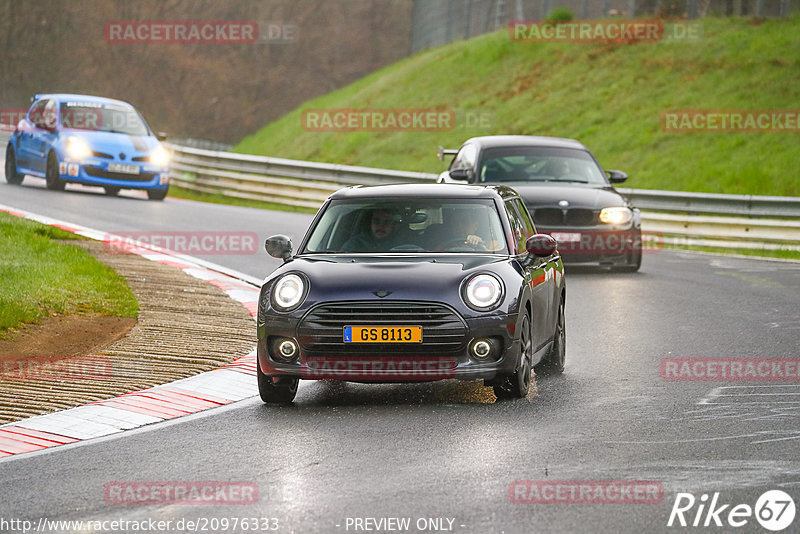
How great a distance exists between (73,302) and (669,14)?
29356 millimetres

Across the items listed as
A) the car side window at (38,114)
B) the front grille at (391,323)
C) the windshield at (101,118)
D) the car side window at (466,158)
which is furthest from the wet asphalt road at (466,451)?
the car side window at (38,114)

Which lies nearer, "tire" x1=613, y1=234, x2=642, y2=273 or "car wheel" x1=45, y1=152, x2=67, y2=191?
"tire" x1=613, y1=234, x2=642, y2=273

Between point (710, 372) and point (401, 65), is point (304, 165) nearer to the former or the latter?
point (710, 372)

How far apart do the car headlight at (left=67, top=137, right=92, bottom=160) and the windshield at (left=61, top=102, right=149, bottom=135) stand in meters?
0.83

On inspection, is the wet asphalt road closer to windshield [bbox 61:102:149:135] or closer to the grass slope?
the grass slope

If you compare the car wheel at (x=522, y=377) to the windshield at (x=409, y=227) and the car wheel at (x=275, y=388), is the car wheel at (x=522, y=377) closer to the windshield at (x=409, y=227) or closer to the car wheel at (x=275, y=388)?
the windshield at (x=409, y=227)

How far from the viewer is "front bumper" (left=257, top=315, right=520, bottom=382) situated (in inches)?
330

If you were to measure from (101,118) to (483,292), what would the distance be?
18.3 m

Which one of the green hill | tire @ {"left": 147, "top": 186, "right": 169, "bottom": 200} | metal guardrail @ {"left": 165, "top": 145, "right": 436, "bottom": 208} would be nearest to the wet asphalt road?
tire @ {"left": 147, "top": 186, "right": 169, "bottom": 200}

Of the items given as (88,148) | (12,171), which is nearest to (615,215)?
(88,148)

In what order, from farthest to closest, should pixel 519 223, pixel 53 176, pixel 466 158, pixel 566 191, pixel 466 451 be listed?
pixel 53 176
pixel 466 158
pixel 566 191
pixel 519 223
pixel 466 451

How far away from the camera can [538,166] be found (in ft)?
58.0

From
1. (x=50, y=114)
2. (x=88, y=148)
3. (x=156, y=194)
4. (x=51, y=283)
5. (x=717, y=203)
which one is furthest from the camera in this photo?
(x=50, y=114)

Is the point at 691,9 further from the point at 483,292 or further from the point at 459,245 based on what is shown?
the point at 483,292
